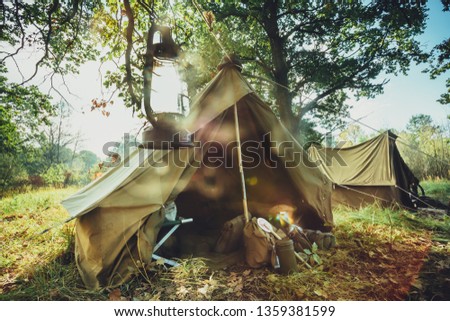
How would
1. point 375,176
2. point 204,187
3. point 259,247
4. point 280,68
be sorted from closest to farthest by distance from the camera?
point 259,247
point 204,187
point 375,176
point 280,68

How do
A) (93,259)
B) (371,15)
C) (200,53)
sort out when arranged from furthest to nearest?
(200,53)
(371,15)
(93,259)

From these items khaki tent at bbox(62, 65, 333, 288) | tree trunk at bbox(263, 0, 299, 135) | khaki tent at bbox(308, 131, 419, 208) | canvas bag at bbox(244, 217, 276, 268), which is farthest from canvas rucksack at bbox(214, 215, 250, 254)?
tree trunk at bbox(263, 0, 299, 135)

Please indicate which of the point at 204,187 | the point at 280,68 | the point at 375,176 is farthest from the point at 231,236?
the point at 280,68

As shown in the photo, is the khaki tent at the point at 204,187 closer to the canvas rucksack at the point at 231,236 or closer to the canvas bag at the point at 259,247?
the canvas rucksack at the point at 231,236

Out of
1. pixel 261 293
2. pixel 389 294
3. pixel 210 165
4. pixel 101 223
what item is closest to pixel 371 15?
pixel 210 165

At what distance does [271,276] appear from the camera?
265 cm

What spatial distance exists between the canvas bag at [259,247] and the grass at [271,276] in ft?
0.39

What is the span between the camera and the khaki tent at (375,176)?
6066 millimetres

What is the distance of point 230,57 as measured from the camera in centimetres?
376

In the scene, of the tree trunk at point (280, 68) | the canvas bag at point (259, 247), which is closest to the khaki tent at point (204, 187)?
the canvas bag at point (259, 247)

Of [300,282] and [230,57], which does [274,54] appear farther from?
[300,282]

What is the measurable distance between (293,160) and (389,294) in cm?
208

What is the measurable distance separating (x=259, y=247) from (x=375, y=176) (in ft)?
17.0

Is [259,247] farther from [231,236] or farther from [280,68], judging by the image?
[280,68]
